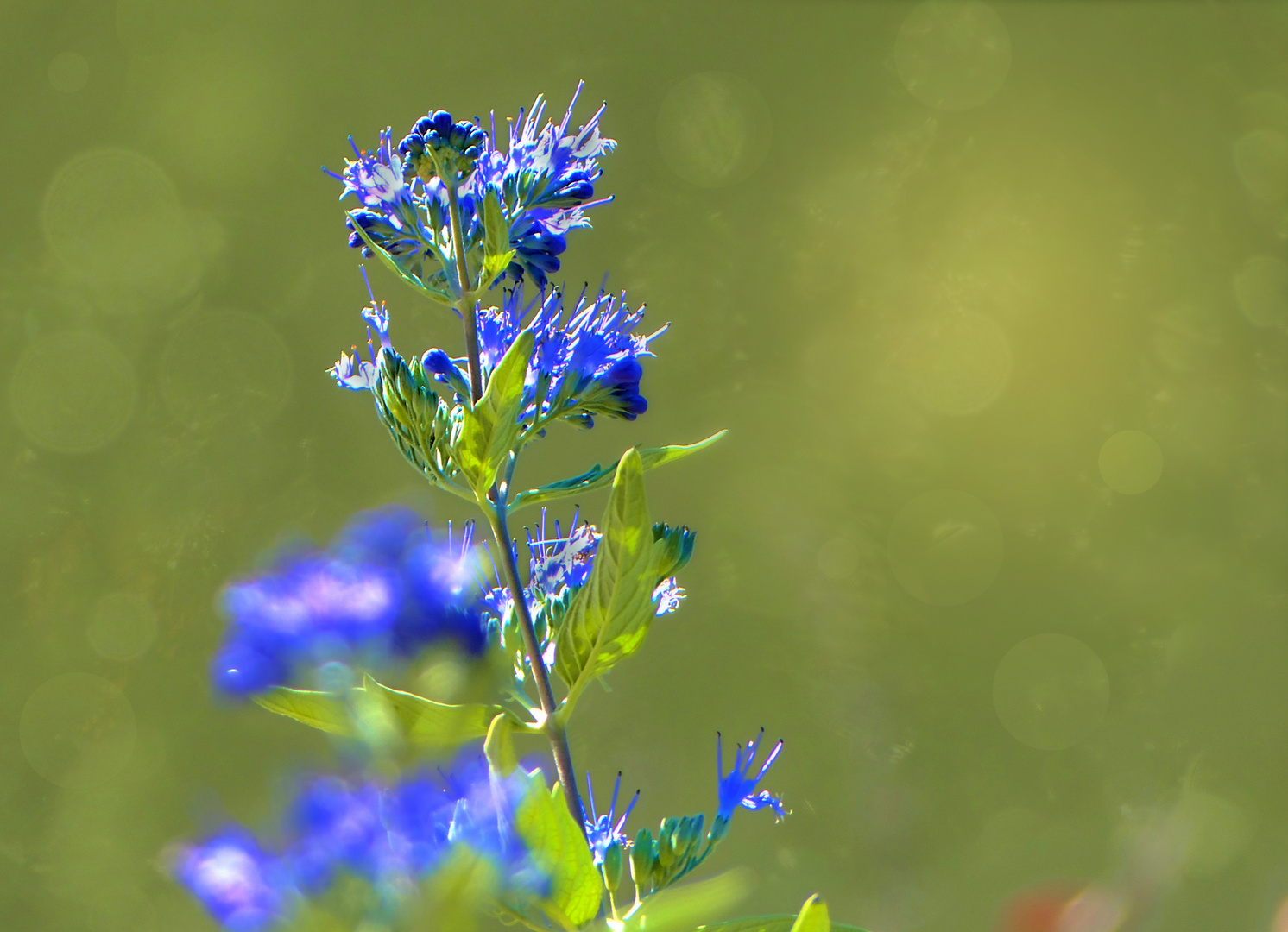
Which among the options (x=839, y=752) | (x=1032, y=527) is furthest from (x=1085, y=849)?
(x=1032, y=527)

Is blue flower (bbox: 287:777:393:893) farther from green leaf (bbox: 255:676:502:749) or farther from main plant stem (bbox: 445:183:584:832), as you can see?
main plant stem (bbox: 445:183:584:832)

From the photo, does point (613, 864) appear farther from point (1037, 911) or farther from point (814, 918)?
point (1037, 911)

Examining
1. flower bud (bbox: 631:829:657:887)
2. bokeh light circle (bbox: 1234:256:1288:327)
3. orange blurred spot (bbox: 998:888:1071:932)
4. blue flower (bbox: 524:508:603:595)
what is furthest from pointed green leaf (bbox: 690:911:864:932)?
bokeh light circle (bbox: 1234:256:1288:327)

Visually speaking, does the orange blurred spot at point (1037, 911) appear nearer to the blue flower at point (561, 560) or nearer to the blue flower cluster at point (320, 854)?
the blue flower at point (561, 560)

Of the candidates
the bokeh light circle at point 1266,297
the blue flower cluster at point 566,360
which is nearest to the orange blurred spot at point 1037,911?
the bokeh light circle at point 1266,297

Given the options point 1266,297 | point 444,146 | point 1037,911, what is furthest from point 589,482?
point 1266,297

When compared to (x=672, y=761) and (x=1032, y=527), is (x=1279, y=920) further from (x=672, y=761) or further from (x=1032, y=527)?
(x=672, y=761)
